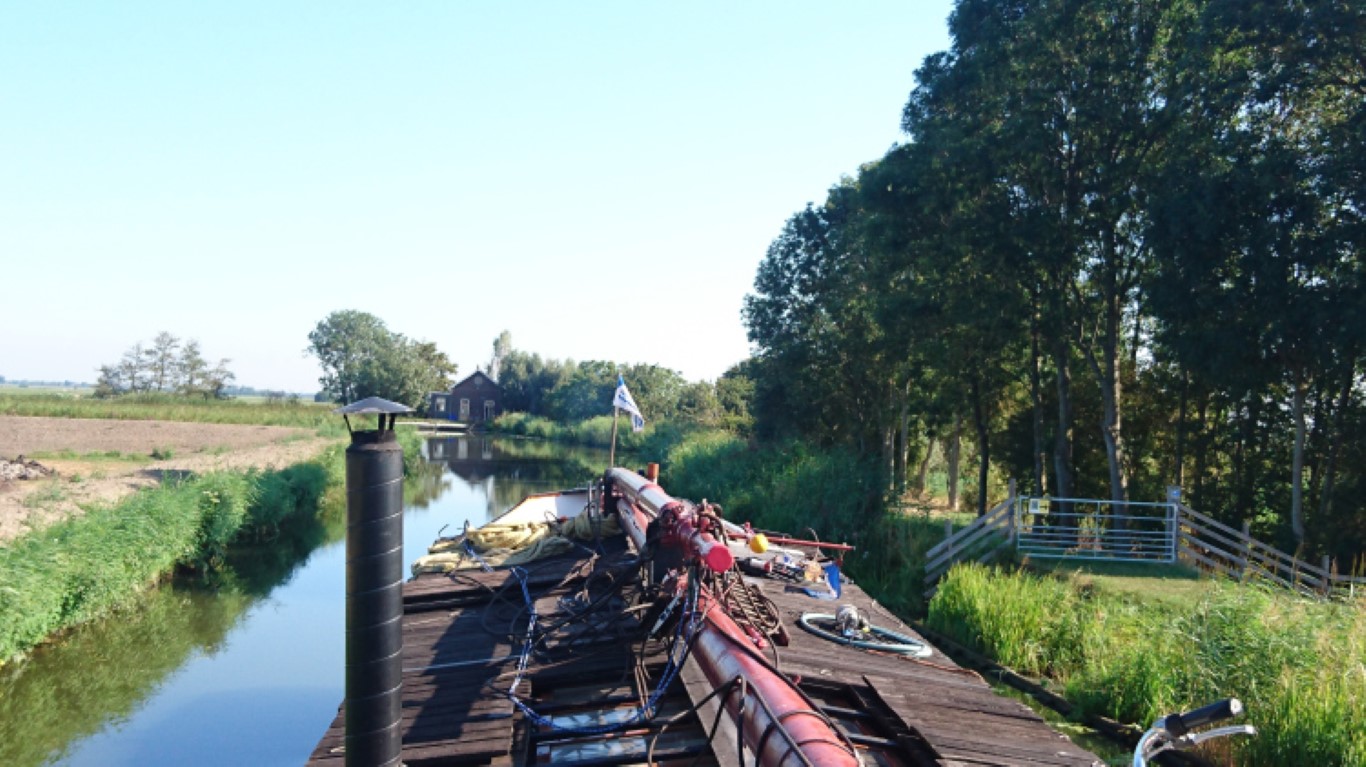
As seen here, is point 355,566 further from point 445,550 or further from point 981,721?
point 445,550

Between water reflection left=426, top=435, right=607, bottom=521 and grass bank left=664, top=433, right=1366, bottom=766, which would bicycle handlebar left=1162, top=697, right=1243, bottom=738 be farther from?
water reflection left=426, top=435, right=607, bottom=521

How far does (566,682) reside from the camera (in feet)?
19.4

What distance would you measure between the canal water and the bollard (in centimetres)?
751

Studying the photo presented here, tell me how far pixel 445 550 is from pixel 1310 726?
879 centimetres

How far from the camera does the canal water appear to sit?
977 cm

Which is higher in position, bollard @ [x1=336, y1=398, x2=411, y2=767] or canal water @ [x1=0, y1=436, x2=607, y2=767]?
bollard @ [x1=336, y1=398, x2=411, y2=767]

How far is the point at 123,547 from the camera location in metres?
13.9

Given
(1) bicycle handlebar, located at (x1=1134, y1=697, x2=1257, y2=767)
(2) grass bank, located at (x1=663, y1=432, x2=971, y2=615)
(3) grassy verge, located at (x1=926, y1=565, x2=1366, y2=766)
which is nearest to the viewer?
(1) bicycle handlebar, located at (x1=1134, y1=697, x2=1257, y2=767)

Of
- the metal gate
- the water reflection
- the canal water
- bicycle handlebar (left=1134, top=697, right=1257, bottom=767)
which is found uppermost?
bicycle handlebar (left=1134, top=697, right=1257, bottom=767)

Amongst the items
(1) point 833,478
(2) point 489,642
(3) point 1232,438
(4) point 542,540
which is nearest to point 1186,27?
(3) point 1232,438

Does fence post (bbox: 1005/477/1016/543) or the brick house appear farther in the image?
the brick house

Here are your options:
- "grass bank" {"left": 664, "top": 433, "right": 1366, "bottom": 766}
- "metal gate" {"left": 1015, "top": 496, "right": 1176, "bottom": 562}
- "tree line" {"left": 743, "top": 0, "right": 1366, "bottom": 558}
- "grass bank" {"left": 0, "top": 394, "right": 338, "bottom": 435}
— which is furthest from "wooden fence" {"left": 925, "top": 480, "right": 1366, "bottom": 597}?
"grass bank" {"left": 0, "top": 394, "right": 338, "bottom": 435}

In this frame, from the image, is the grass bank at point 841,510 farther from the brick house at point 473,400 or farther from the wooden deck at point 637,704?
the brick house at point 473,400

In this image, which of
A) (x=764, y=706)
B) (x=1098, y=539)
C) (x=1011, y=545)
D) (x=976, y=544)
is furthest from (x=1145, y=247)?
(x=764, y=706)
